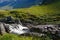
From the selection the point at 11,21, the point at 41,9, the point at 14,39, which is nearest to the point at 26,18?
the point at 11,21

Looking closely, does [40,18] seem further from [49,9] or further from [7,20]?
[49,9]

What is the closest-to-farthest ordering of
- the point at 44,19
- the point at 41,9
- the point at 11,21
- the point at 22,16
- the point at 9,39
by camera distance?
1. the point at 9,39
2. the point at 11,21
3. the point at 44,19
4. the point at 22,16
5. the point at 41,9

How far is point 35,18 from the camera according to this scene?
150250 mm

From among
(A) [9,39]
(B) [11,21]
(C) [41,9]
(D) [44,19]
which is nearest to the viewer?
(A) [9,39]

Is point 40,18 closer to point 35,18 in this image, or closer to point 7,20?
point 35,18

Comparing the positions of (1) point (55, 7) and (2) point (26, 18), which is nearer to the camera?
(2) point (26, 18)

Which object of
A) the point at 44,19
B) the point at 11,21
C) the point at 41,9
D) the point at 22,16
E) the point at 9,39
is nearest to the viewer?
the point at 9,39

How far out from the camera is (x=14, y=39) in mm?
27984

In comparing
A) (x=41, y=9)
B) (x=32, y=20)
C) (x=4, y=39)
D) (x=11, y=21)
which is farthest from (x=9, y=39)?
(x=41, y=9)

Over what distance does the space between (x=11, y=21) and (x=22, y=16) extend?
103ft

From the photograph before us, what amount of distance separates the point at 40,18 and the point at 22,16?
37.6 ft

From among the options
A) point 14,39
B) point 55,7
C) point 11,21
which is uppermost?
point 14,39

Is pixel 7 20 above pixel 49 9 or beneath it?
above

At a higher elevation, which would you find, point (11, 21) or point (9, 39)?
point (9, 39)
